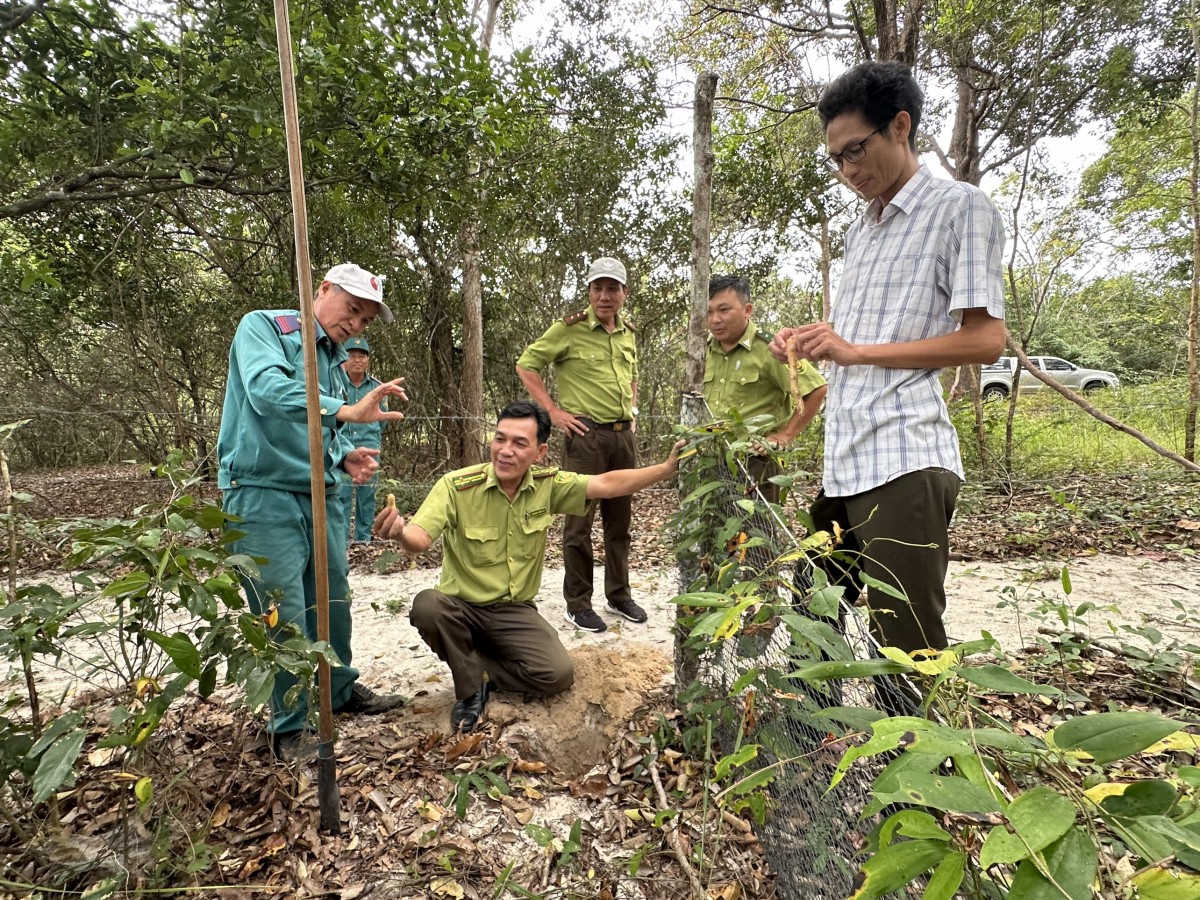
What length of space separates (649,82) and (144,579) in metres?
7.51

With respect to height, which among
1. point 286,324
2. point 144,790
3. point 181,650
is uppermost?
point 286,324

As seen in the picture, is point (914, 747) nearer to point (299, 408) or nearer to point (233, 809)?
point (299, 408)

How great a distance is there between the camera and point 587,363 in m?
3.85

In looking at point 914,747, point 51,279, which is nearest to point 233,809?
point 914,747

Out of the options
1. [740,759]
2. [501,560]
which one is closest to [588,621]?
[501,560]

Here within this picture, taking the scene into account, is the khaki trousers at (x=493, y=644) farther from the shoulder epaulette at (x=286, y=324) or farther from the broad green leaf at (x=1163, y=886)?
the broad green leaf at (x=1163, y=886)

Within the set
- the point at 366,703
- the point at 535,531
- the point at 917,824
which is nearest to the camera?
the point at 917,824

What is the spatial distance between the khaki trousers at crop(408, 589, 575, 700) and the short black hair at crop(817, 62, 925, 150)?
2.35 metres

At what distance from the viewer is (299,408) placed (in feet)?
6.63

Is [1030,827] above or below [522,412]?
below

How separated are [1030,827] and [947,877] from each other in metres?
0.11

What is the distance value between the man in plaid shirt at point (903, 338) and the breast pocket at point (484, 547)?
168 centimetres

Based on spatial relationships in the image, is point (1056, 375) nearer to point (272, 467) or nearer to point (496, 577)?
point (496, 577)

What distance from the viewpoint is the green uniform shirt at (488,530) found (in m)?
2.82
